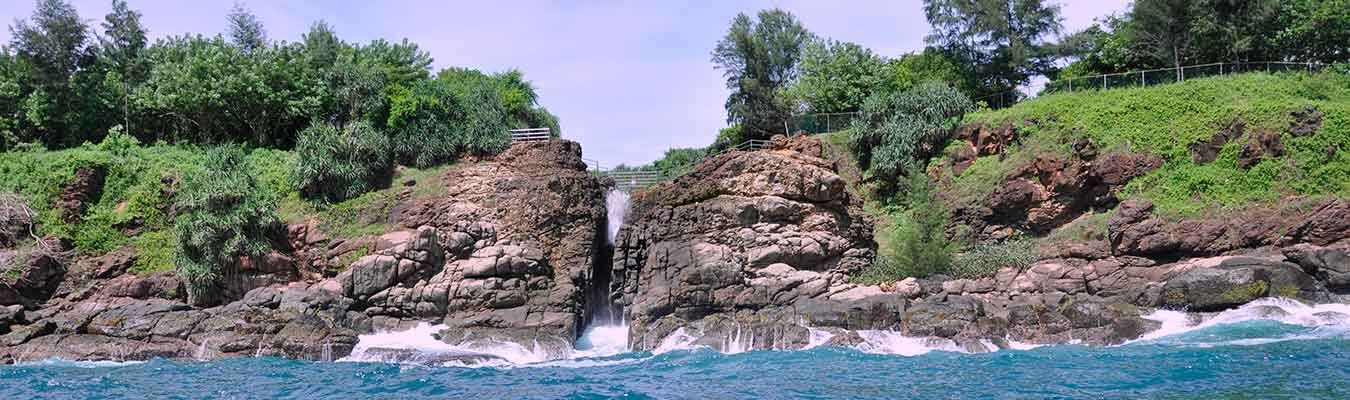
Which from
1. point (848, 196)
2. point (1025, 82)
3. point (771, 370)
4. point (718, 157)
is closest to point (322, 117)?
point (718, 157)

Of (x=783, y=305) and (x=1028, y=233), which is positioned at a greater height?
(x=1028, y=233)

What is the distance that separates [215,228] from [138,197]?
5902mm

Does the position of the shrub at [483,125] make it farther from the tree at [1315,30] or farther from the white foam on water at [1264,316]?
the tree at [1315,30]

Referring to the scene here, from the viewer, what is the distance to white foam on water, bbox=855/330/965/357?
81.0 feet

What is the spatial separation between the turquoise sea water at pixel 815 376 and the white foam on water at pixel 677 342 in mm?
1495

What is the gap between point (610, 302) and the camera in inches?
1270

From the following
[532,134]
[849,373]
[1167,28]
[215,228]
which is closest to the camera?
[849,373]

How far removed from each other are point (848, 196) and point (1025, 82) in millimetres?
13924

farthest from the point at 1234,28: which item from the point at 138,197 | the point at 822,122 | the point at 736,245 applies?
the point at 138,197

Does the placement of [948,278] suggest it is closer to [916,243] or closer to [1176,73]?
[916,243]

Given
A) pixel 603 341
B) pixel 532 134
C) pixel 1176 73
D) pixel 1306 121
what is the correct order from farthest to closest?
pixel 532 134, pixel 1176 73, pixel 1306 121, pixel 603 341

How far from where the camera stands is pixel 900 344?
25.5 metres

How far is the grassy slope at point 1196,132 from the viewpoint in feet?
97.6

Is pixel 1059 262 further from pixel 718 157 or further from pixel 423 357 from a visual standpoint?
pixel 423 357
